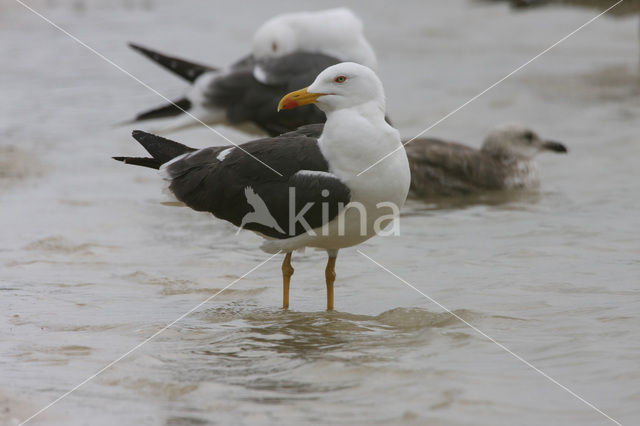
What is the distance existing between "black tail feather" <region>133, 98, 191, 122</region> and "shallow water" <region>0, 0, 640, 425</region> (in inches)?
19.9

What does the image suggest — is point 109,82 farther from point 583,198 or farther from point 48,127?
point 583,198

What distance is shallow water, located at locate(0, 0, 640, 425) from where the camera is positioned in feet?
13.2

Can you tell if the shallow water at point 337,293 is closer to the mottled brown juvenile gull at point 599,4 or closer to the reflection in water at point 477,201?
the reflection in water at point 477,201

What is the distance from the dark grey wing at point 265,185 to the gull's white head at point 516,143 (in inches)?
145

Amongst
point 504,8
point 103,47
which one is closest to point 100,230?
point 103,47

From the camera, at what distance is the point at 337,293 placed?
5.81 meters

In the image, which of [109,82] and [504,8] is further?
[504,8]

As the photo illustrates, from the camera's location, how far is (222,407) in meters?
3.92

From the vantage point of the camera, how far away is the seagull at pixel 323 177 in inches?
191

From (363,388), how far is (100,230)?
3.51m

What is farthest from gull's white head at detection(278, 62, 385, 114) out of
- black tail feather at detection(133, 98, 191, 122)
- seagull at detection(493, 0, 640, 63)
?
seagull at detection(493, 0, 640, 63)

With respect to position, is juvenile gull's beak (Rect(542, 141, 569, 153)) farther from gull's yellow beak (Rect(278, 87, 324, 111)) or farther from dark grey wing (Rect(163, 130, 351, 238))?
gull's yellow beak (Rect(278, 87, 324, 111))

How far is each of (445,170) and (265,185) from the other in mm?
3383

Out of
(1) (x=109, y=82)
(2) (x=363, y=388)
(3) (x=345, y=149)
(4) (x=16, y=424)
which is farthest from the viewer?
(1) (x=109, y=82)
